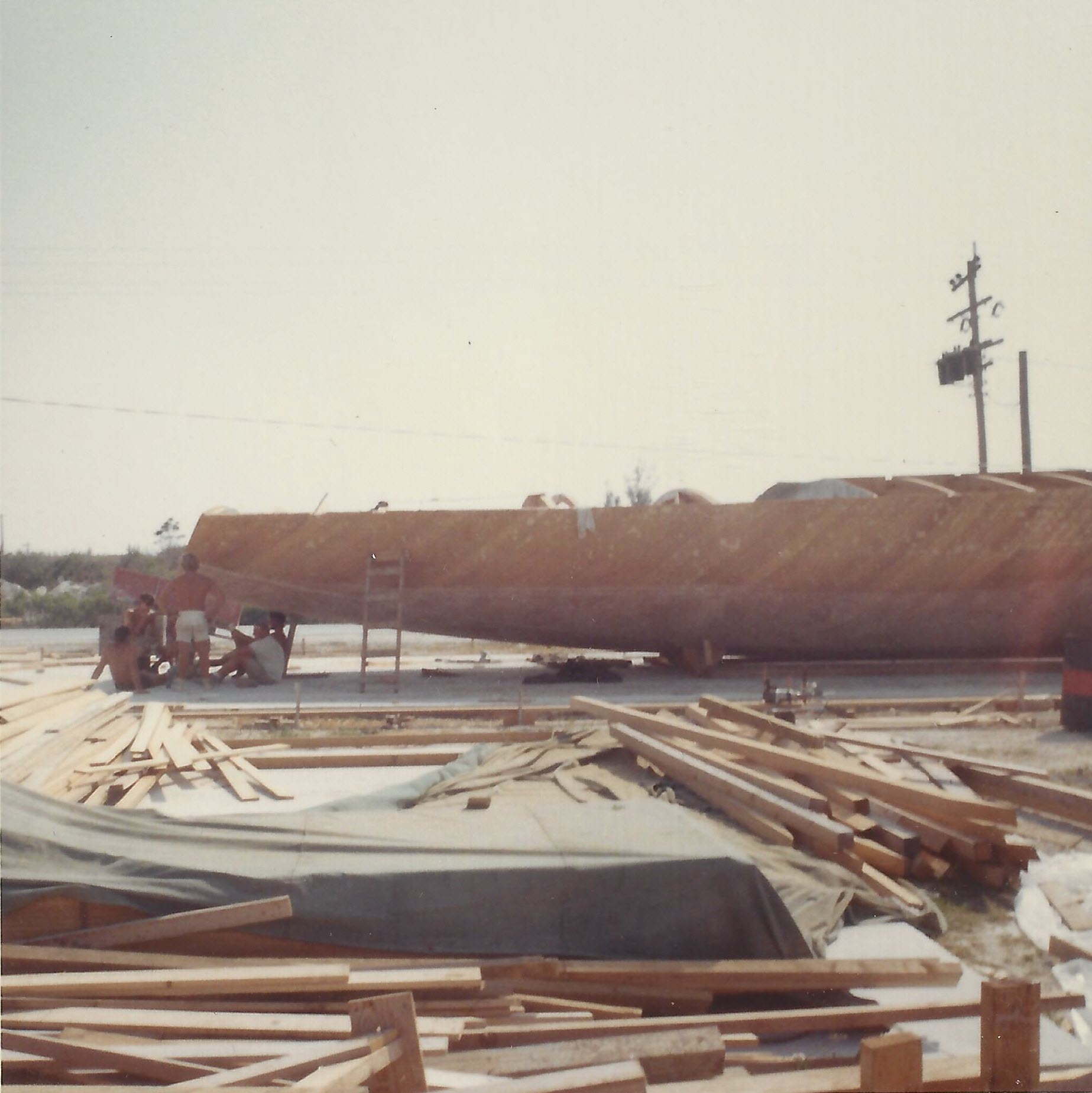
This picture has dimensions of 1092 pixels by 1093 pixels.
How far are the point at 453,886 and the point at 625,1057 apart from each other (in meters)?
1.09

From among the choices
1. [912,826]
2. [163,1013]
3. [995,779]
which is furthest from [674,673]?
[163,1013]

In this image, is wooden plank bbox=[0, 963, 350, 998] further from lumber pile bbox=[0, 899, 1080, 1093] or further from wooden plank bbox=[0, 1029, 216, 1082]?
wooden plank bbox=[0, 1029, 216, 1082]

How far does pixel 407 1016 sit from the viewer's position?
7.68 feet

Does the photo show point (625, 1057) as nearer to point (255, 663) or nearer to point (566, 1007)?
point (566, 1007)

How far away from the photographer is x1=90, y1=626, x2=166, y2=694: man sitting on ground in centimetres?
1051

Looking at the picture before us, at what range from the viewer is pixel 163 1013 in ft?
8.97

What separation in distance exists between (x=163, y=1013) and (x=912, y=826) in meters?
3.50

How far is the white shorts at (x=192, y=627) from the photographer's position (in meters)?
11.1

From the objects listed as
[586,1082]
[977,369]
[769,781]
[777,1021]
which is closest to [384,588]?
[769,781]

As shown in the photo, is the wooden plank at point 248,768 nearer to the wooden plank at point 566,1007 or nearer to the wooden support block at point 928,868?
the wooden plank at point 566,1007

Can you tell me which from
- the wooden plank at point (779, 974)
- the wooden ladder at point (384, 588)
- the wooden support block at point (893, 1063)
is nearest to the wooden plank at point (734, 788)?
the wooden plank at point (779, 974)

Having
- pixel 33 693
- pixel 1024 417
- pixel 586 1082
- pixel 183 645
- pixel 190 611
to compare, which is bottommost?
pixel 586 1082

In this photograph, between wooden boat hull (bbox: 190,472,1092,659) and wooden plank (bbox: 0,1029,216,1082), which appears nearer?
wooden plank (bbox: 0,1029,216,1082)

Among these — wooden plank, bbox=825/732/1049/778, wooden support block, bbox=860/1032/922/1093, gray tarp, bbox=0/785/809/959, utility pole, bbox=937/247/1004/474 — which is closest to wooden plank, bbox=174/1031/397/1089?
gray tarp, bbox=0/785/809/959
